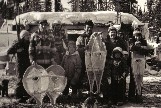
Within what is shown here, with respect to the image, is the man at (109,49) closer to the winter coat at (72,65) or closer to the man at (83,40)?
the man at (83,40)

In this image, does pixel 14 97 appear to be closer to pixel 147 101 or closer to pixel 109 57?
pixel 109 57

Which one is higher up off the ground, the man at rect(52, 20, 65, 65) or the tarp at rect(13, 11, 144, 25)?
the tarp at rect(13, 11, 144, 25)

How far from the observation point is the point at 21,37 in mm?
10367

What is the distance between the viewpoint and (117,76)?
10.4m

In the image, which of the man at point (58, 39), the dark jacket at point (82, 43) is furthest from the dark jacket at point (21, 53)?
the dark jacket at point (82, 43)

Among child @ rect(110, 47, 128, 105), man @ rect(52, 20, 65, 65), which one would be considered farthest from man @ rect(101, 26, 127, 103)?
man @ rect(52, 20, 65, 65)

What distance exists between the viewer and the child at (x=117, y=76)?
33.8 ft

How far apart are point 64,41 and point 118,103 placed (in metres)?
2.31

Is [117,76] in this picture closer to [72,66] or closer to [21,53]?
[72,66]

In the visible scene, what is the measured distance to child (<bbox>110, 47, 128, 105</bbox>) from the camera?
10.3m

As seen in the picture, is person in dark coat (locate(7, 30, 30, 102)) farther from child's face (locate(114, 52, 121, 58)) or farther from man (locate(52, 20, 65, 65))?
child's face (locate(114, 52, 121, 58))

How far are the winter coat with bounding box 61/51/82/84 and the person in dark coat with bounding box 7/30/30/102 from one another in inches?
40.5

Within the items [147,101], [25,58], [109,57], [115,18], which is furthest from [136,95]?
[115,18]

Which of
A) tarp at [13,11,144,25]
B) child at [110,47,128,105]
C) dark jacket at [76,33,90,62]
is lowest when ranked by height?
child at [110,47,128,105]
